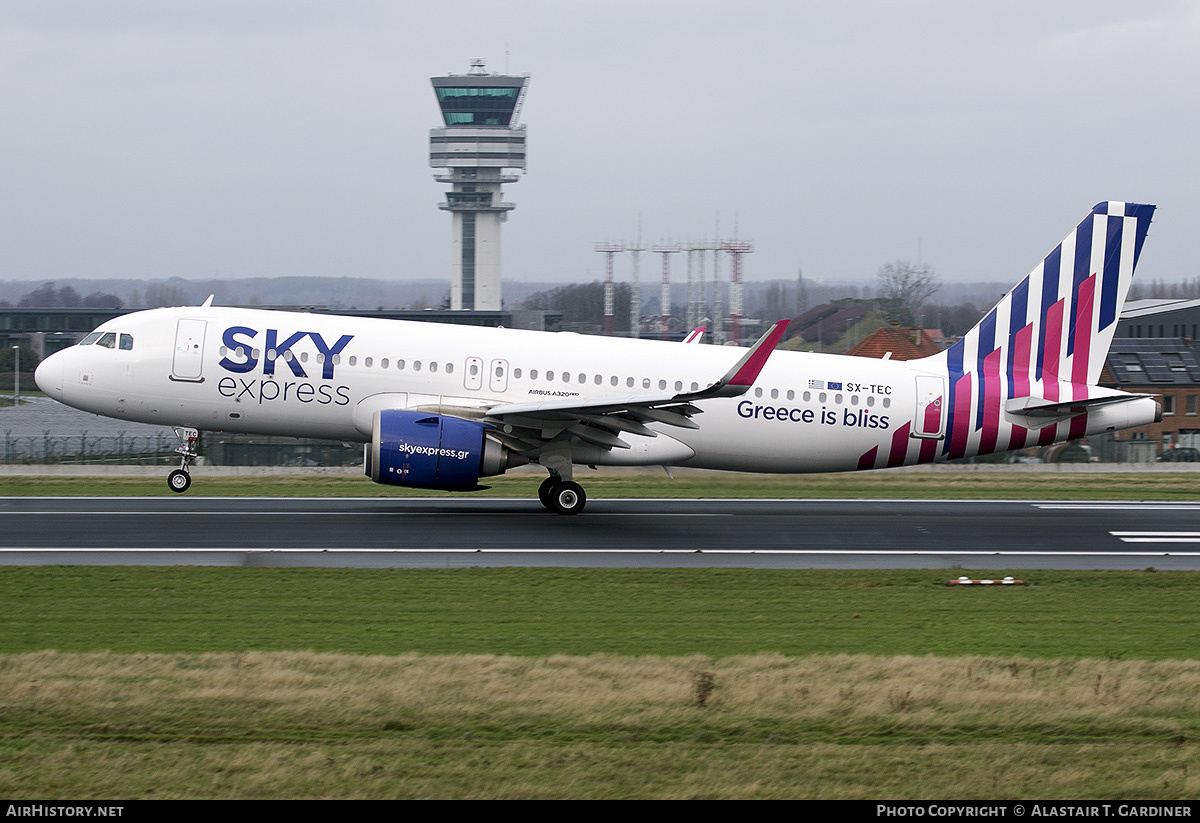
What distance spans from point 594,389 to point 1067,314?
35.8 ft

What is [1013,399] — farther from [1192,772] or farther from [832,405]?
[1192,772]

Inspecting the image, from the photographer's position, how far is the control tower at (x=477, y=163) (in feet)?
485

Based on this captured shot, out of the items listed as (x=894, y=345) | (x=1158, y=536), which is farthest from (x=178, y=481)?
(x=894, y=345)

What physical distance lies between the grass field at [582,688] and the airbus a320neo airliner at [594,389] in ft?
19.8

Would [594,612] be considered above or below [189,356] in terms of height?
below

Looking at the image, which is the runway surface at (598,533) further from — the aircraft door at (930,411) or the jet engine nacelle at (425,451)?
the aircraft door at (930,411)

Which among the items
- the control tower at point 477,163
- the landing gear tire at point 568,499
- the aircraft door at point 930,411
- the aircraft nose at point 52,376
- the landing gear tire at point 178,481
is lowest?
the landing gear tire at point 568,499

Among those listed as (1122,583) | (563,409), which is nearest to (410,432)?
(563,409)

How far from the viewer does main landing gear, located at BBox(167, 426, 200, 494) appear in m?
24.7

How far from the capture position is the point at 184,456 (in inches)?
992

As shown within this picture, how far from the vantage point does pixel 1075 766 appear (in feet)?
28.8

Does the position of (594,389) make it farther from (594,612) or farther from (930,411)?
(594,612)

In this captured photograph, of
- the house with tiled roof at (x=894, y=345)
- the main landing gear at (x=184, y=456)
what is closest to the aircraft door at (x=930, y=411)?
the main landing gear at (x=184, y=456)

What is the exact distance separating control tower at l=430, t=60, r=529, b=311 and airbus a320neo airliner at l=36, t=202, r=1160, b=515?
123 metres
